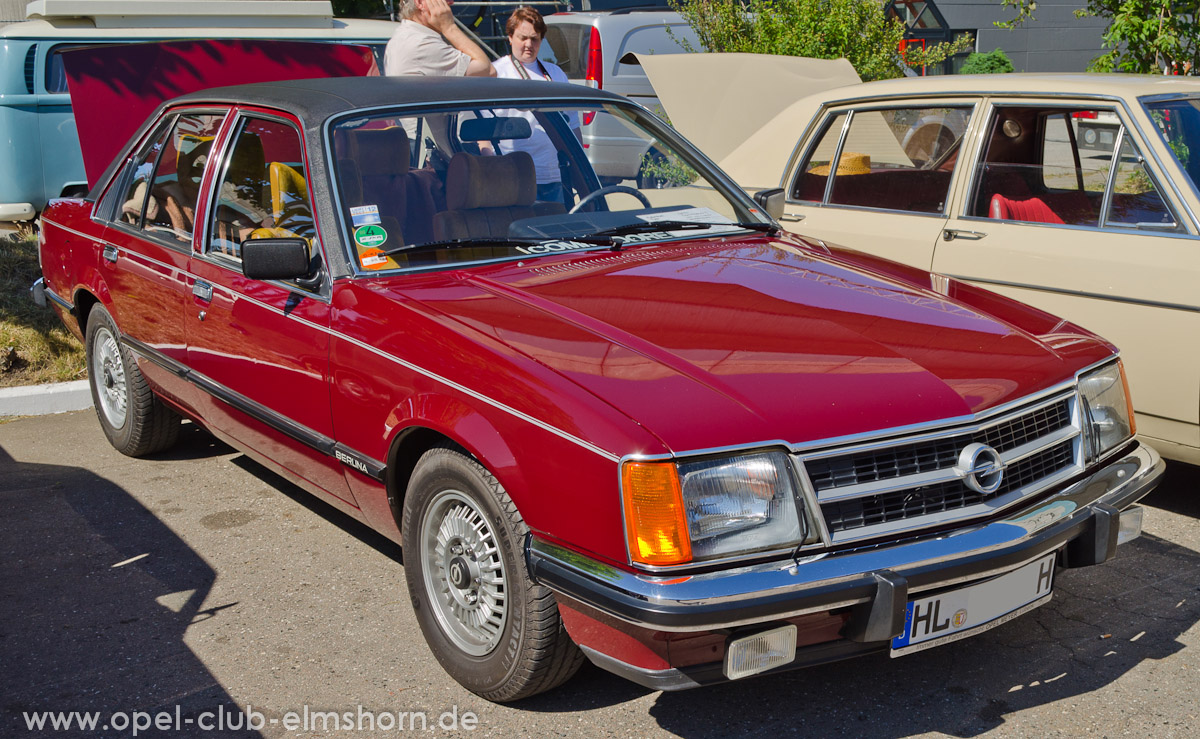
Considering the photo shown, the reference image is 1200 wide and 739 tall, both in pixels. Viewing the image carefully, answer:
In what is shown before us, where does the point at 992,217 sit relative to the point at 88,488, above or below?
above

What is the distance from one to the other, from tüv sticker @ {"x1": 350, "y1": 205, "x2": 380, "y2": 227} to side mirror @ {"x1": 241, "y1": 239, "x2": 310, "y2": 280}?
0.64 feet

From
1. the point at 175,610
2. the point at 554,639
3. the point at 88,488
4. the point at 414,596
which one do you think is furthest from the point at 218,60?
the point at 554,639

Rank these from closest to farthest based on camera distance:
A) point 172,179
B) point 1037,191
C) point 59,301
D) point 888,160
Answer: point 172,179 → point 1037,191 → point 888,160 → point 59,301

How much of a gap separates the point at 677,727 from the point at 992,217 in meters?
3.01

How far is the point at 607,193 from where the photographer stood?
4223 millimetres

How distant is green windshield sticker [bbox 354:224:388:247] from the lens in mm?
3617

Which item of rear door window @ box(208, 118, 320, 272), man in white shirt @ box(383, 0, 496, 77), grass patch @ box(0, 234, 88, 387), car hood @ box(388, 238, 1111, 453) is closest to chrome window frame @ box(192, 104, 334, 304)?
rear door window @ box(208, 118, 320, 272)

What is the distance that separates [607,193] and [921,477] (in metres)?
1.91

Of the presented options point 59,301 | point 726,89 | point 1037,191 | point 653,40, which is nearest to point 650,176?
point 1037,191

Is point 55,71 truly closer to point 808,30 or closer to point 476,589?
point 808,30

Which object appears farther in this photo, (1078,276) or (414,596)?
(1078,276)

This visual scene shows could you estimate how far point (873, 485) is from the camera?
2.66 metres

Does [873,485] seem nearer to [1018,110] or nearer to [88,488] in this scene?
[1018,110]

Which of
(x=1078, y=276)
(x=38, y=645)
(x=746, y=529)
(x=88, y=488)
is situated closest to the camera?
(x=746, y=529)
